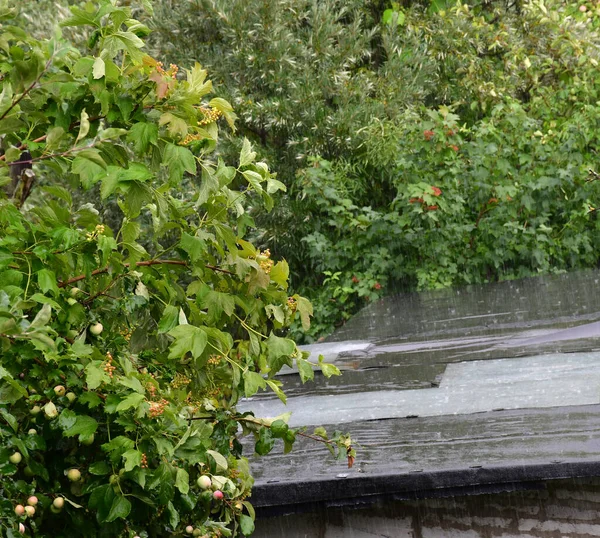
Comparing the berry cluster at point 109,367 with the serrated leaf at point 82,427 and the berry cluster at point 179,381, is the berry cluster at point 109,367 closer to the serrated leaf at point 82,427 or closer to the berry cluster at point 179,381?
the serrated leaf at point 82,427

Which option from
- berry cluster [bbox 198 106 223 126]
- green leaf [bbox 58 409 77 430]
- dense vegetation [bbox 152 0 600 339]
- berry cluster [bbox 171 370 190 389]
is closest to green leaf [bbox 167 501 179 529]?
green leaf [bbox 58 409 77 430]

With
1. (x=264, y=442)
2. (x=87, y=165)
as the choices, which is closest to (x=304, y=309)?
(x=264, y=442)

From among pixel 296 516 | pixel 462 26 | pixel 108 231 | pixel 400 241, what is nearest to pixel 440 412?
pixel 296 516

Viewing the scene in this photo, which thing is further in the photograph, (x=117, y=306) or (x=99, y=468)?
(x=117, y=306)

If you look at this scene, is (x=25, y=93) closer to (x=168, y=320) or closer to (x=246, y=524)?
(x=168, y=320)

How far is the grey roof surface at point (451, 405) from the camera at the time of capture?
7.34 ft

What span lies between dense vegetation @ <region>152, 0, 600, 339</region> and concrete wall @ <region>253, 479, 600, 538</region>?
478cm

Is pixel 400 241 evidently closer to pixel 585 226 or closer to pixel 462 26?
pixel 585 226

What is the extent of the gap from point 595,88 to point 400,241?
2432mm

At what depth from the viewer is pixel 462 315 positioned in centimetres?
507

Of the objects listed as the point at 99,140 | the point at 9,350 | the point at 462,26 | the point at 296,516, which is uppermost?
the point at 462,26

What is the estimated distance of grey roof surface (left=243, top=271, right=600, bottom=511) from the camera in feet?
7.34

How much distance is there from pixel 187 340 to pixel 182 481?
27 centimetres

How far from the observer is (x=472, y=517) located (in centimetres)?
245
